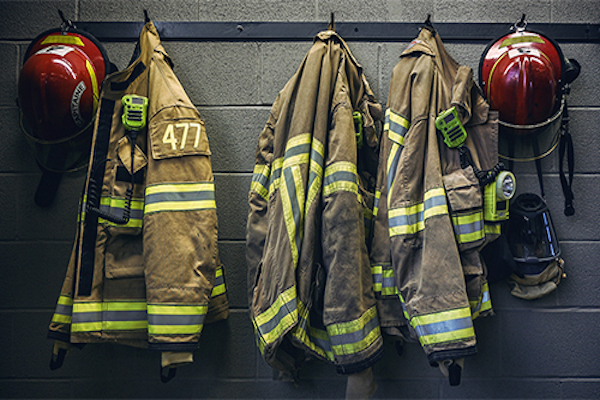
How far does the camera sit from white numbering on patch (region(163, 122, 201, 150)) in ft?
4.02

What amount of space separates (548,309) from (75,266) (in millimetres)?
1825

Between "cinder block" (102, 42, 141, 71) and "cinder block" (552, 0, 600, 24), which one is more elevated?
"cinder block" (552, 0, 600, 24)

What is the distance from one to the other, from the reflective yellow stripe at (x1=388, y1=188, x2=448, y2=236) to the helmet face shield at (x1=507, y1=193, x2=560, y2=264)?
0.47 m

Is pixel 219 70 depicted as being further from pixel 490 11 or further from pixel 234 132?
pixel 490 11

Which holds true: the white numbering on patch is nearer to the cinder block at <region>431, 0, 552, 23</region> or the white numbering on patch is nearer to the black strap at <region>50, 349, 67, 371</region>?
the black strap at <region>50, 349, 67, 371</region>

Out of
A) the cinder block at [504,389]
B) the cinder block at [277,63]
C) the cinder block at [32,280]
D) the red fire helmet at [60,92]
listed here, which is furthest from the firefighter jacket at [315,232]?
the cinder block at [32,280]

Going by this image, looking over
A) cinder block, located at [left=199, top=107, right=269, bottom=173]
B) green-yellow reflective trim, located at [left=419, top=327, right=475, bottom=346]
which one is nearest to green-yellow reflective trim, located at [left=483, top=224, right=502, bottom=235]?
green-yellow reflective trim, located at [left=419, top=327, right=475, bottom=346]

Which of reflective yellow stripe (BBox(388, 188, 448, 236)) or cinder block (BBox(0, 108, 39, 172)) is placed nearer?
reflective yellow stripe (BBox(388, 188, 448, 236))

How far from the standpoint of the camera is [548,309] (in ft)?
4.90

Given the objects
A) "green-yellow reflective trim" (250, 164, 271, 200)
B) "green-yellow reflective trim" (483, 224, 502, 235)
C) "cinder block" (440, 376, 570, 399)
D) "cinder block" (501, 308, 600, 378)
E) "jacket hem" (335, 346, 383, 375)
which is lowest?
"cinder block" (440, 376, 570, 399)

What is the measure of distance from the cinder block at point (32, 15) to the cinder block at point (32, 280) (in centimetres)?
90

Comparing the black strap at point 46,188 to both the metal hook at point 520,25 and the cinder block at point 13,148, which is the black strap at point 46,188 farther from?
the metal hook at point 520,25

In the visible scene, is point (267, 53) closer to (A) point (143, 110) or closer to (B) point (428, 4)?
(A) point (143, 110)

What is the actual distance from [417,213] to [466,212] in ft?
0.49
